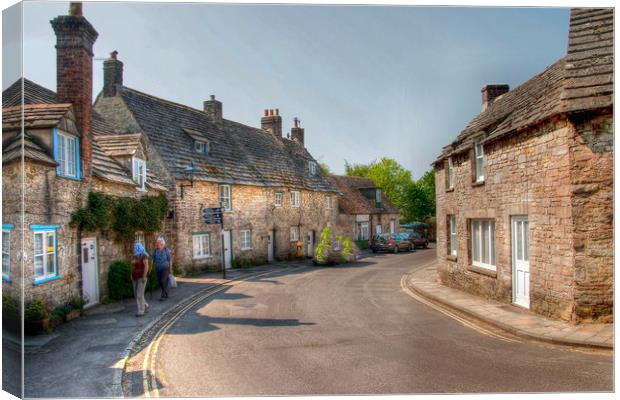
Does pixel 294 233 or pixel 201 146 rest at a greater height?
pixel 201 146

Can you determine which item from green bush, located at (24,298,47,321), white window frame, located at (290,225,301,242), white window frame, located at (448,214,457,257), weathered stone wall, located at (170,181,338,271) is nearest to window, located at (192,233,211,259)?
weathered stone wall, located at (170,181,338,271)

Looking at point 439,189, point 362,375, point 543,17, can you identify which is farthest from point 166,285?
point 543,17

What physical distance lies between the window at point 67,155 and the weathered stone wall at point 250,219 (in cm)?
429

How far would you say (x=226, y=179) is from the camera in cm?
1574

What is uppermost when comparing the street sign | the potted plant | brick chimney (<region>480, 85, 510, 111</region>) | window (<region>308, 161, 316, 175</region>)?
window (<region>308, 161, 316, 175</region>)

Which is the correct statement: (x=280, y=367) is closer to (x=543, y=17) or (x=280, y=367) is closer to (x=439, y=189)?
(x=543, y=17)

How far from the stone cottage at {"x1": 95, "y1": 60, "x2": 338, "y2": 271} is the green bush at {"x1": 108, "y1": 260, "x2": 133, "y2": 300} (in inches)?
125

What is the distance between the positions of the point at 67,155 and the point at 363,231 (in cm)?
1858

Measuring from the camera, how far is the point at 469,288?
10.8 m

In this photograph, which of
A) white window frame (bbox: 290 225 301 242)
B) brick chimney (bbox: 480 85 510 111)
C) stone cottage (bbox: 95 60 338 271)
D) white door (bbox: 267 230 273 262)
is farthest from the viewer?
white window frame (bbox: 290 225 301 242)

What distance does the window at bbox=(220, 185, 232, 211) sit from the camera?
1631 centimetres

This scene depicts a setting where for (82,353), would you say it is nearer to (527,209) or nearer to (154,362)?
(154,362)

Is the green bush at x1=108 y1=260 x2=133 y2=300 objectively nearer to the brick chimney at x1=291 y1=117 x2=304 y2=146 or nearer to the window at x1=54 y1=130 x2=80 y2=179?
the window at x1=54 y1=130 x2=80 y2=179

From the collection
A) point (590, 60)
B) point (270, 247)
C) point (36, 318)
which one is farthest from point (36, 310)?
point (270, 247)
